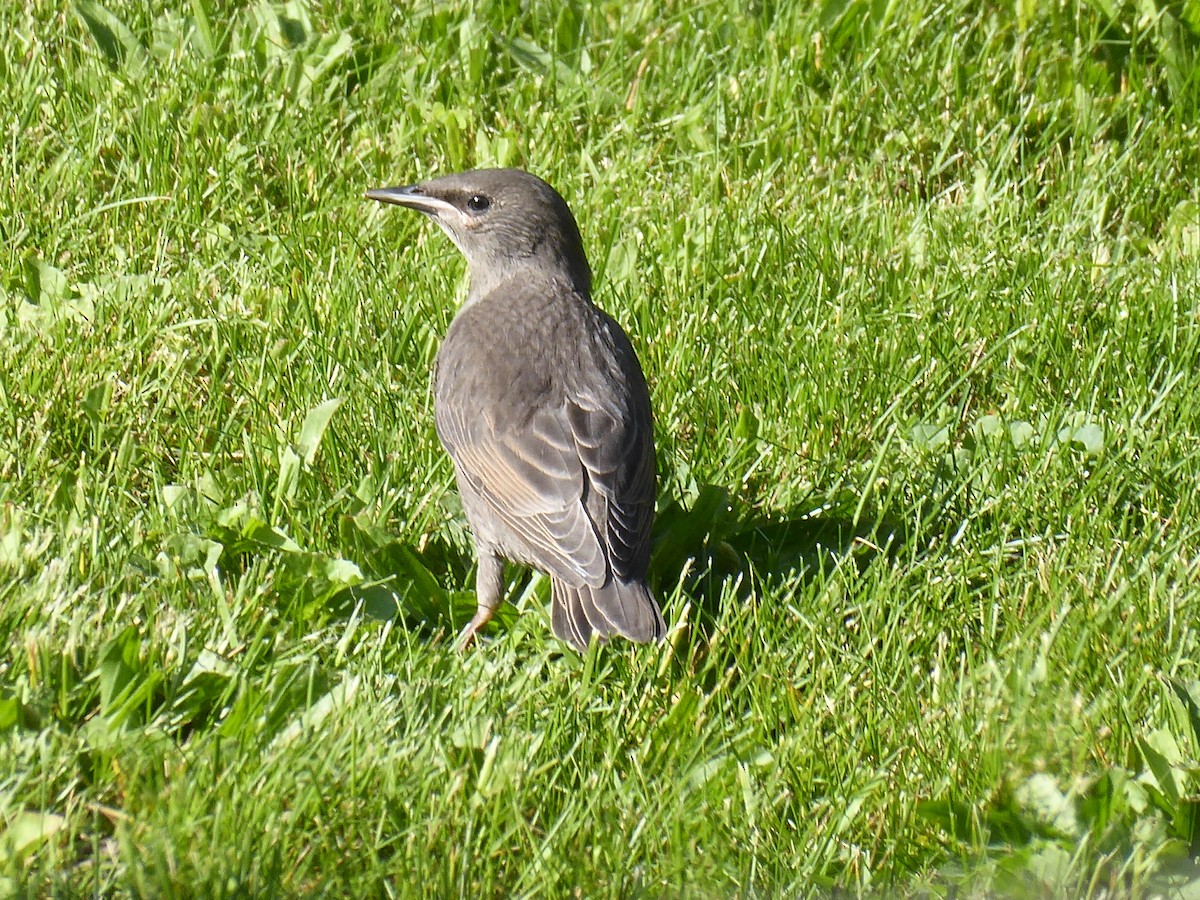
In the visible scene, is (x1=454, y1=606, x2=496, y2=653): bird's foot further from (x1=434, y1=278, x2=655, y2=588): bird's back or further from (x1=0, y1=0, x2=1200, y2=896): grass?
(x1=434, y1=278, x2=655, y2=588): bird's back

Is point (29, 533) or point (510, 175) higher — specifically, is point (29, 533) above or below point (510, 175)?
below

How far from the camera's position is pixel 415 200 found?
547 centimetres

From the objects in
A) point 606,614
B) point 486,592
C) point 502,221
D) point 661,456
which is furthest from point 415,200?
point 606,614

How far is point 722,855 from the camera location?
350 cm

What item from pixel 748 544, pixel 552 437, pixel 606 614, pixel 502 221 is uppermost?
pixel 502 221

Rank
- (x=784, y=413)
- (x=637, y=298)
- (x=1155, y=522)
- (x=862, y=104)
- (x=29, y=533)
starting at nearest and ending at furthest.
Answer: (x=29, y=533)
(x=1155, y=522)
(x=784, y=413)
(x=637, y=298)
(x=862, y=104)

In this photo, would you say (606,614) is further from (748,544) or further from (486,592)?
(748,544)

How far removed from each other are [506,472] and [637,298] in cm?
147

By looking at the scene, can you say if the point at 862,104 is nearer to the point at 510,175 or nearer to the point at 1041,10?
the point at 1041,10

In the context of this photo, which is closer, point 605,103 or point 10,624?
point 10,624

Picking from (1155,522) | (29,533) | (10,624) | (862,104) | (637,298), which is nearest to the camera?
(10,624)

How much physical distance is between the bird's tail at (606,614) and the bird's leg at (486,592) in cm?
24

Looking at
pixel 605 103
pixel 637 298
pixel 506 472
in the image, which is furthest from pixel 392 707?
pixel 605 103

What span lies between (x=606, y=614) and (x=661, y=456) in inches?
44.5
